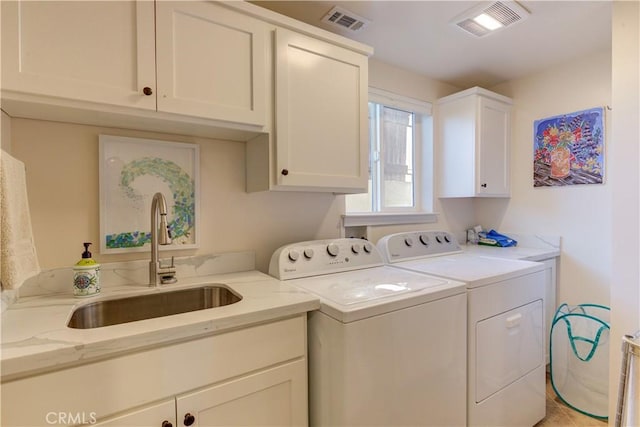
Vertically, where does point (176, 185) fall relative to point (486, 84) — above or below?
below

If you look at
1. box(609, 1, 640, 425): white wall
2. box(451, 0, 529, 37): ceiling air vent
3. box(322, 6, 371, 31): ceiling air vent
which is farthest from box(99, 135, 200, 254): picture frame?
box(609, 1, 640, 425): white wall

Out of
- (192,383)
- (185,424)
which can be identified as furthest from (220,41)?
(185,424)

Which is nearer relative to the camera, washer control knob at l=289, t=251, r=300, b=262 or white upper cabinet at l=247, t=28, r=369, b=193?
white upper cabinet at l=247, t=28, r=369, b=193

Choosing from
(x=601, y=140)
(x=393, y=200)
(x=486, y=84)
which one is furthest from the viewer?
(x=486, y=84)

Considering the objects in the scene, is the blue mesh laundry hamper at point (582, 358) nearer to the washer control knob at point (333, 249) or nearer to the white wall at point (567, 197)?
the white wall at point (567, 197)

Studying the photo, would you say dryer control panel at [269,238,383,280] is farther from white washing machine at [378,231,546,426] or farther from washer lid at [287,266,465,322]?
white washing machine at [378,231,546,426]

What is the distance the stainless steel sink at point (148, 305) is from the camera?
4.00 feet

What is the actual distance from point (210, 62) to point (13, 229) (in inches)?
35.0

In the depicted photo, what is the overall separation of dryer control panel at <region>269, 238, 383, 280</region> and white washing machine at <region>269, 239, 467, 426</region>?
0.04ft

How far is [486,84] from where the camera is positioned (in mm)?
2770

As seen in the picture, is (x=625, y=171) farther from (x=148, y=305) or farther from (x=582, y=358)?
(x=148, y=305)

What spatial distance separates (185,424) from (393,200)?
1980mm

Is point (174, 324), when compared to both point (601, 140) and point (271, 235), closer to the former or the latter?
point (271, 235)

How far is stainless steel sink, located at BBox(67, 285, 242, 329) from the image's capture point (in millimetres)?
1220
